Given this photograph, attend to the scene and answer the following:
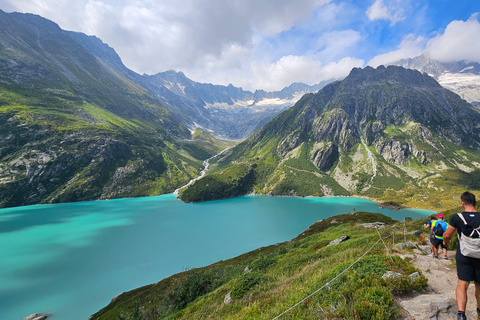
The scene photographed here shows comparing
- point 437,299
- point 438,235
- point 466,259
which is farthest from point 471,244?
point 438,235

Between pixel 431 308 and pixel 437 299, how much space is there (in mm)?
867

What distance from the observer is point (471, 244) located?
20.8 ft

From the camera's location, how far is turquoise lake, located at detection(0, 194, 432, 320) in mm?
48472

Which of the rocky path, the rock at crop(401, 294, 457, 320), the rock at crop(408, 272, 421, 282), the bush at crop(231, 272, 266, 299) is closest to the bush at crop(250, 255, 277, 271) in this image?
the bush at crop(231, 272, 266, 299)

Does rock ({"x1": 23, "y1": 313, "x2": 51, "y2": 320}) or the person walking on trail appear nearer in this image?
the person walking on trail

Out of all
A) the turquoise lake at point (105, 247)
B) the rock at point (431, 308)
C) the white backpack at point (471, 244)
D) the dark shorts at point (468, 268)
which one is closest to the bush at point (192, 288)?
the rock at point (431, 308)

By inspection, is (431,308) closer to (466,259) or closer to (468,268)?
(468,268)

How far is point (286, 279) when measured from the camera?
51.8ft

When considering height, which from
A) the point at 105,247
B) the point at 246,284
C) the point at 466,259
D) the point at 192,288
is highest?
the point at 466,259

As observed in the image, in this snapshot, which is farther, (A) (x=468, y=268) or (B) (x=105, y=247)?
(B) (x=105, y=247)

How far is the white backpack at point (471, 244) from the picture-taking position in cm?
623

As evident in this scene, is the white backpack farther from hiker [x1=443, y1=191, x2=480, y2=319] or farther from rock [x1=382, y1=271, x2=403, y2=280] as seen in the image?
rock [x1=382, y1=271, x2=403, y2=280]

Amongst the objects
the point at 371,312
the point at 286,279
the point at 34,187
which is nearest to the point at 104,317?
the point at 286,279

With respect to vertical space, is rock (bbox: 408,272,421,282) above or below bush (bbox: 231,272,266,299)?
above
